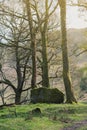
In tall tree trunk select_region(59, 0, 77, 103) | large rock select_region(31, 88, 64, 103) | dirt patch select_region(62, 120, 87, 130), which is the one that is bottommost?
dirt patch select_region(62, 120, 87, 130)

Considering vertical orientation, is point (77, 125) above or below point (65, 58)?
below

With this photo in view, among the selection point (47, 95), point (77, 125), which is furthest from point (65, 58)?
point (77, 125)

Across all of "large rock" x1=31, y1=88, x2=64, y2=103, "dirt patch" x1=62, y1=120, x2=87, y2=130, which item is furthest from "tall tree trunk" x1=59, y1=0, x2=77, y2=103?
"dirt patch" x1=62, y1=120, x2=87, y2=130

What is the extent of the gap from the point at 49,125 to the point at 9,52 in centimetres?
2885

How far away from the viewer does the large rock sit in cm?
2945

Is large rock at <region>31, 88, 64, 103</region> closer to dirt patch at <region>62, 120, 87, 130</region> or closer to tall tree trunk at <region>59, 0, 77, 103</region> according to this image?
tall tree trunk at <region>59, 0, 77, 103</region>

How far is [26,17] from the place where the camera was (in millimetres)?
35594

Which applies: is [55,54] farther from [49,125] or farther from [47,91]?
[49,125]

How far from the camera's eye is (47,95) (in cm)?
2967

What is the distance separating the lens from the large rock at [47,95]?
2945cm

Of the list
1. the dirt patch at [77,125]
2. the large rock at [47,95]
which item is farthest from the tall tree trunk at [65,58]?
the dirt patch at [77,125]

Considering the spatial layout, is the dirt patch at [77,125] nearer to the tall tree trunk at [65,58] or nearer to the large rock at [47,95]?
the large rock at [47,95]

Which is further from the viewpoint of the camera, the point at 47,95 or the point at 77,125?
the point at 47,95

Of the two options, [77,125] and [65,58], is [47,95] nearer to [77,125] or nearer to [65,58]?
→ [65,58]
